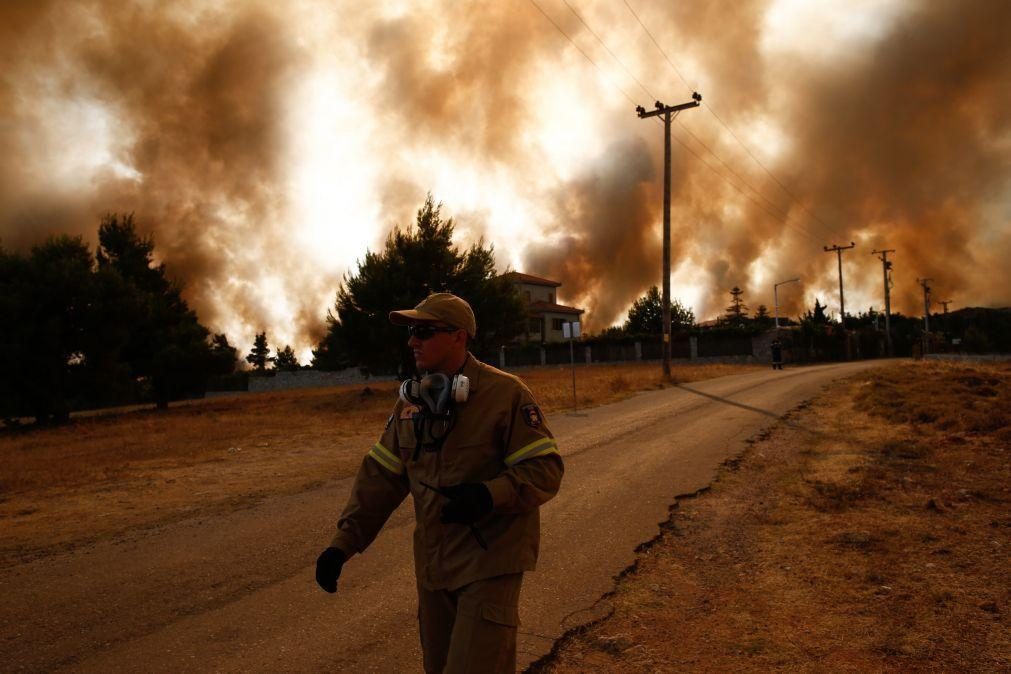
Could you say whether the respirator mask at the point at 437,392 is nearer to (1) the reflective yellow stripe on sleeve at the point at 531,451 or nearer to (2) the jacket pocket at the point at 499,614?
(1) the reflective yellow stripe on sleeve at the point at 531,451

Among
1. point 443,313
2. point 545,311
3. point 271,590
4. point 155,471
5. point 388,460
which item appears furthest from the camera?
point 545,311

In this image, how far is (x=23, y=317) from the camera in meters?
25.8

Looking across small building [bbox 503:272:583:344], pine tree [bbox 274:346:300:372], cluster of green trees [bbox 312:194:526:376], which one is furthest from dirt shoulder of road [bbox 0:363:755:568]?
pine tree [bbox 274:346:300:372]

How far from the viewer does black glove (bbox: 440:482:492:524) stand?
7.22ft

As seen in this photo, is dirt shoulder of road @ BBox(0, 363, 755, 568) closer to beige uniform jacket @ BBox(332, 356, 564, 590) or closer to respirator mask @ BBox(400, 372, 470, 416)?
beige uniform jacket @ BBox(332, 356, 564, 590)

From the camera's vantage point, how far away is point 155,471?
1144 centimetres

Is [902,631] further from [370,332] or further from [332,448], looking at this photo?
[370,332]

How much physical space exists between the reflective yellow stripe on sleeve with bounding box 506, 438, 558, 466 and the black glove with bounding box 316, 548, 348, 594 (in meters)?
0.77

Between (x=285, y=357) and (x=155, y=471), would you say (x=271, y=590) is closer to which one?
(x=155, y=471)

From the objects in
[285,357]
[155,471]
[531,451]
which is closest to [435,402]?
[531,451]

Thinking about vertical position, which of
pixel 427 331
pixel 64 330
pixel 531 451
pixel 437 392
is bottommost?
pixel 531 451

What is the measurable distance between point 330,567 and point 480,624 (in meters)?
0.68

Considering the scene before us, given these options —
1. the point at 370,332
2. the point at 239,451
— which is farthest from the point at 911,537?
the point at 370,332

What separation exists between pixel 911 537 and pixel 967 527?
0.74 metres
